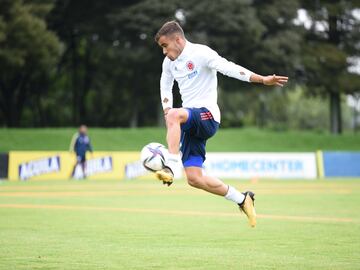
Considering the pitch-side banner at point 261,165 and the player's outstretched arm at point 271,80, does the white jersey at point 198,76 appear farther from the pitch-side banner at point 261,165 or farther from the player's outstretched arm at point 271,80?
the pitch-side banner at point 261,165

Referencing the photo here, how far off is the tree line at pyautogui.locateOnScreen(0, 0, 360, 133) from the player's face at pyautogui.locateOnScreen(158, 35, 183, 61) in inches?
1322

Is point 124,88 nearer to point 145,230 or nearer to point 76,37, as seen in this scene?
point 76,37

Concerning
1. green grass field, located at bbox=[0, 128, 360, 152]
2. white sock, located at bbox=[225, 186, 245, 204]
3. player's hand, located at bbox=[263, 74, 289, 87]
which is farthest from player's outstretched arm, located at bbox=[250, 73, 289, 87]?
green grass field, located at bbox=[0, 128, 360, 152]

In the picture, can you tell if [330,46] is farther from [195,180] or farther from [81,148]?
[195,180]

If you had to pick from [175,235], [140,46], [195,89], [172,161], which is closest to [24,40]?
[140,46]

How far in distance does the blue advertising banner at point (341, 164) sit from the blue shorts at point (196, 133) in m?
30.0

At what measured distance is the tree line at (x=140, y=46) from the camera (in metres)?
47.2

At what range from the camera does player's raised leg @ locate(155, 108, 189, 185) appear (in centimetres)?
911

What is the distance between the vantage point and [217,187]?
33.7ft

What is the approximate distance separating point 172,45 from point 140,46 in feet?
137

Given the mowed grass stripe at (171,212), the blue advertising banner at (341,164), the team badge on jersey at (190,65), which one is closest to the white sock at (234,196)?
the team badge on jersey at (190,65)

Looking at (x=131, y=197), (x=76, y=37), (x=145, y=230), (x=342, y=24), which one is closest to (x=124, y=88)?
(x=76, y=37)

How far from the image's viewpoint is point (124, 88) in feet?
197

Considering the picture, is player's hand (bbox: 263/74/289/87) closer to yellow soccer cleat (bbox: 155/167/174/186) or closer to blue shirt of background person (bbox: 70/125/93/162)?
yellow soccer cleat (bbox: 155/167/174/186)
